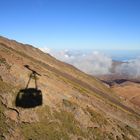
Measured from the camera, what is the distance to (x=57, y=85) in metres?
38.0

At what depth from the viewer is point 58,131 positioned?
29688mm

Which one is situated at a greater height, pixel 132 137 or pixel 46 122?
pixel 46 122

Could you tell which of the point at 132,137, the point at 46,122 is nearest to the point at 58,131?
the point at 46,122

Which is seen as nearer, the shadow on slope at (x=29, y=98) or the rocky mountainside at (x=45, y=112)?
the rocky mountainside at (x=45, y=112)

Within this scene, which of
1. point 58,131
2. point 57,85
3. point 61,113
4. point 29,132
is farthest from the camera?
point 57,85

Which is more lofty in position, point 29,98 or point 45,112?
point 29,98

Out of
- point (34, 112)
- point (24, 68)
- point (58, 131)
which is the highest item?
point (24, 68)

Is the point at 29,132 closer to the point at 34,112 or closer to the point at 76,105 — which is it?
the point at 34,112

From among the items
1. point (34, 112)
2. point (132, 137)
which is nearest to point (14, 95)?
point (34, 112)

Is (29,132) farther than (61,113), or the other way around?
(61,113)

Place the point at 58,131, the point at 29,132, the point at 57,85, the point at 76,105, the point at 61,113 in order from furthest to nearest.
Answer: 1. the point at 57,85
2. the point at 76,105
3. the point at 61,113
4. the point at 58,131
5. the point at 29,132

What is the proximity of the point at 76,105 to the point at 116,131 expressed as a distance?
6678mm

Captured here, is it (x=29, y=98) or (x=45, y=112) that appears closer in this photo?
(x=45, y=112)

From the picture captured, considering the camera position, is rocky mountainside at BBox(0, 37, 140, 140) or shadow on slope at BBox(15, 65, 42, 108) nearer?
rocky mountainside at BBox(0, 37, 140, 140)
